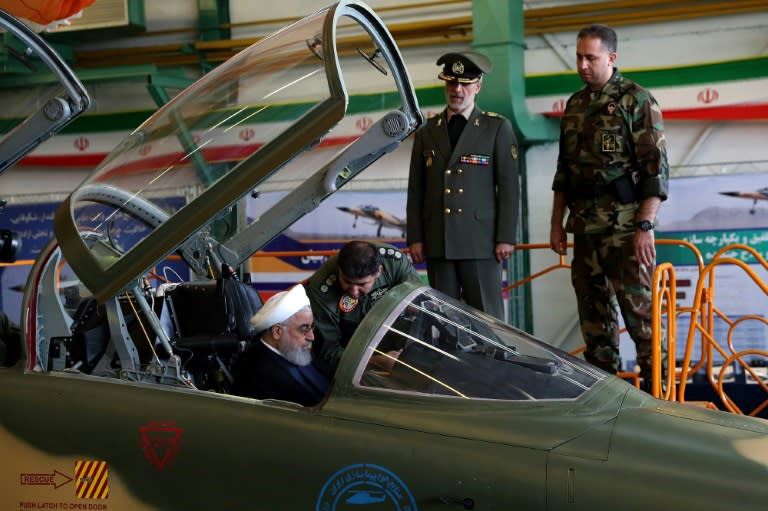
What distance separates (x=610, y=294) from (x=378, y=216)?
458cm

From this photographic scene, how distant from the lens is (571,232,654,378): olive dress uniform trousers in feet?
15.8

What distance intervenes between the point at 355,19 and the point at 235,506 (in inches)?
62.8

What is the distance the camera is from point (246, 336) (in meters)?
3.62

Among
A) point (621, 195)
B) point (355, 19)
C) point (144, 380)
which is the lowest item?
point (144, 380)

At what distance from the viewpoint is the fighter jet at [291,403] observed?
2.55 m

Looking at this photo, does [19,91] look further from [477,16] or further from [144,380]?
[477,16]

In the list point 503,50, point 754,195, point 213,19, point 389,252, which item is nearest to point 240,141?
point 389,252

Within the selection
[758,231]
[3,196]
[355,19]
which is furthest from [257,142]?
[3,196]

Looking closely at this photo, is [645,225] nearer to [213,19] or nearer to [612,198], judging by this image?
[612,198]

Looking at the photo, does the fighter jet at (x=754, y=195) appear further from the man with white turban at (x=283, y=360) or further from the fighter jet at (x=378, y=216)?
the man with white turban at (x=283, y=360)

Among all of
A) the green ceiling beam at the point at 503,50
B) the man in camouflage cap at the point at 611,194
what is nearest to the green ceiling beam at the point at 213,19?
the green ceiling beam at the point at 503,50

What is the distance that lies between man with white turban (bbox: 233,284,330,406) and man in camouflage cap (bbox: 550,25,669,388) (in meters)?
1.91

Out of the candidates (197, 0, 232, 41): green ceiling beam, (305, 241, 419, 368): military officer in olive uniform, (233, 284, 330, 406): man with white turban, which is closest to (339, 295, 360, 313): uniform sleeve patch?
(305, 241, 419, 368): military officer in olive uniform

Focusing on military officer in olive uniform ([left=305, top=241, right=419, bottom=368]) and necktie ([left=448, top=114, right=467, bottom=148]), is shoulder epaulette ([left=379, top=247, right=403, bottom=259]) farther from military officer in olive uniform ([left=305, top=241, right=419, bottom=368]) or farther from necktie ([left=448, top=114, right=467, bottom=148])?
necktie ([left=448, top=114, right=467, bottom=148])
